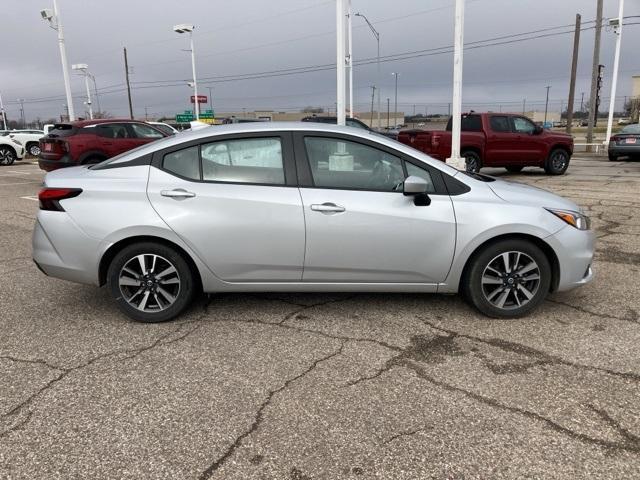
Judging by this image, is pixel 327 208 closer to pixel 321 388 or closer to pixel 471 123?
pixel 321 388

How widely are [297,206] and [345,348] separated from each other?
1.13m

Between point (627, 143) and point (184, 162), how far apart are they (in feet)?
64.6

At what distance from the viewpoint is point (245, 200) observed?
13.1ft

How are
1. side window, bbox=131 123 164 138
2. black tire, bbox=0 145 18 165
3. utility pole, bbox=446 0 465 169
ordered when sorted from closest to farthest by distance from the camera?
utility pole, bbox=446 0 465 169 → side window, bbox=131 123 164 138 → black tire, bbox=0 145 18 165

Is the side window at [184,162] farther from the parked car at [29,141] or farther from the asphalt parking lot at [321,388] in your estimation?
the parked car at [29,141]

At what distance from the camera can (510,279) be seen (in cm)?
416

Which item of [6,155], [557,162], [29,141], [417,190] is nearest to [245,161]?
[417,190]

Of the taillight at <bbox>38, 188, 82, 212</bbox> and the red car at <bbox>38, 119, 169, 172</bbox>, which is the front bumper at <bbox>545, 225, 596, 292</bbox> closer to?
the taillight at <bbox>38, 188, 82, 212</bbox>

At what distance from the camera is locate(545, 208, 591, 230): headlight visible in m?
→ 4.15

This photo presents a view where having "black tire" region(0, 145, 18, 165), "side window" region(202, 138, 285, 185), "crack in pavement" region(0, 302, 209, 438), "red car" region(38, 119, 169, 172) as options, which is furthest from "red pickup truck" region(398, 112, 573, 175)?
"black tire" region(0, 145, 18, 165)

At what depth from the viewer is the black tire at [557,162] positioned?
49.3ft

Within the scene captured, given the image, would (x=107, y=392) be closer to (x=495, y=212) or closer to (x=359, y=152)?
(x=359, y=152)

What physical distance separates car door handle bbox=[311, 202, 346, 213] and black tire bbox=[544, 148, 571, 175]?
→ 12.9 m

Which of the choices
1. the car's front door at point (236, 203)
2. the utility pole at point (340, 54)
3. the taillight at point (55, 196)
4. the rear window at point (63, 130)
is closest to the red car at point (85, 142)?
the rear window at point (63, 130)
